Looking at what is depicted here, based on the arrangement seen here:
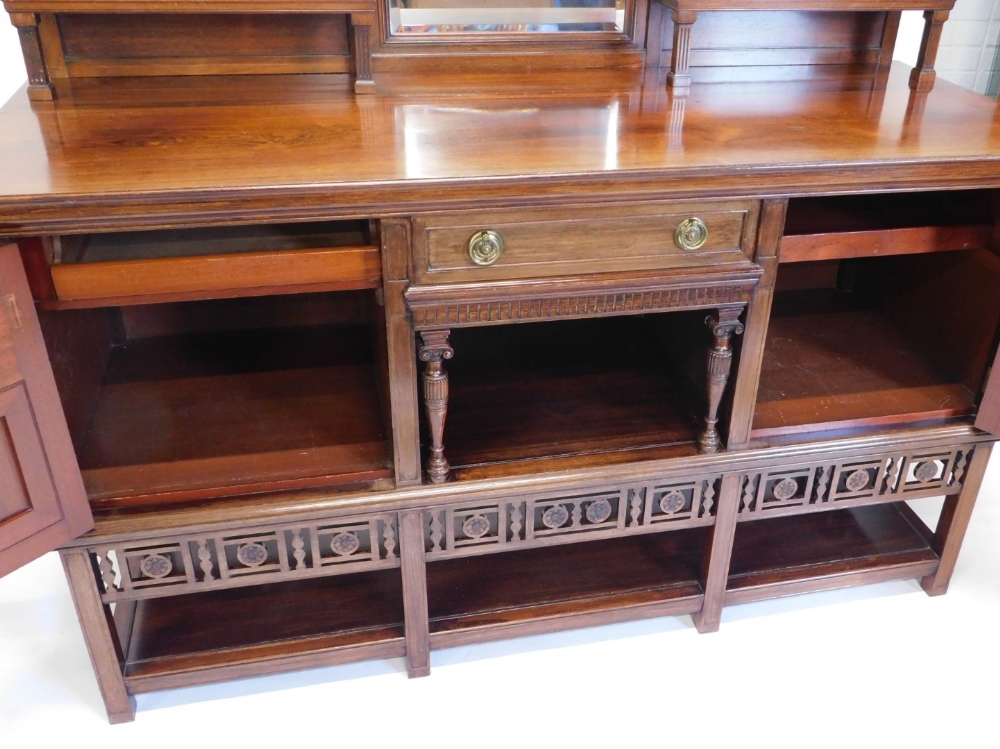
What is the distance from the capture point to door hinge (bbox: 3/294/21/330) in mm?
1046

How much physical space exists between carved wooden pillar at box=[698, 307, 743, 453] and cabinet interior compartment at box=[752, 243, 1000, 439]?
0.08 m

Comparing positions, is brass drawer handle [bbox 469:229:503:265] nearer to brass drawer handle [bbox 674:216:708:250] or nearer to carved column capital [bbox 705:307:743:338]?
brass drawer handle [bbox 674:216:708:250]

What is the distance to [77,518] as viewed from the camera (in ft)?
4.00

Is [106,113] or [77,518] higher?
[106,113]

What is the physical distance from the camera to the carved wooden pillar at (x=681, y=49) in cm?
142

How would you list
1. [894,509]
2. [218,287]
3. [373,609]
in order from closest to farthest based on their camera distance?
[218,287], [373,609], [894,509]

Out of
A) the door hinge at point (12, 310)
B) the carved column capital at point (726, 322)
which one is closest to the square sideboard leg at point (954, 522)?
the carved column capital at point (726, 322)

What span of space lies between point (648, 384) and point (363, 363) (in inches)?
19.5

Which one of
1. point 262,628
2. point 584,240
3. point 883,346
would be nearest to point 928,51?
point 883,346

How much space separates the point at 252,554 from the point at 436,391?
378 mm

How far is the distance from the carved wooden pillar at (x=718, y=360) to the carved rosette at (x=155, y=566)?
2.72 ft

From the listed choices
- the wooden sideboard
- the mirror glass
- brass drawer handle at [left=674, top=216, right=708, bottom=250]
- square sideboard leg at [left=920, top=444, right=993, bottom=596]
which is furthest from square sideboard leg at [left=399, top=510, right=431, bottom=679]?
square sideboard leg at [left=920, top=444, right=993, bottom=596]

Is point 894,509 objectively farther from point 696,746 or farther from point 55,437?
point 55,437

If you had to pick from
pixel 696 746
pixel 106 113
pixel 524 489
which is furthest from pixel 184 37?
pixel 696 746
